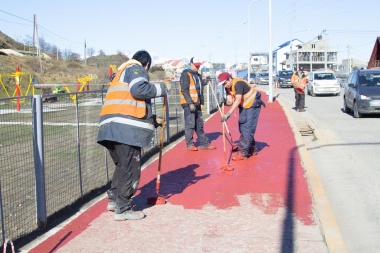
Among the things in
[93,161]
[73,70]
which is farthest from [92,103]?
[73,70]

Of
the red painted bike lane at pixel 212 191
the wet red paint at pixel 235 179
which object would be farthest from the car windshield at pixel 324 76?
the red painted bike lane at pixel 212 191

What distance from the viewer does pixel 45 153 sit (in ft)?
20.5

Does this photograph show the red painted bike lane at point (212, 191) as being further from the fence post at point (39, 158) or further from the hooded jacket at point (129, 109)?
the hooded jacket at point (129, 109)

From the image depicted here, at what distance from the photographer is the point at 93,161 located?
7.82m

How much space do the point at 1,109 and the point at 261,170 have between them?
179 inches

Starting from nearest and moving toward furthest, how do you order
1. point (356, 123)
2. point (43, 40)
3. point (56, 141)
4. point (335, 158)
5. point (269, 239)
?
point (269, 239) < point (56, 141) < point (335, 158) < point (356, 123) < point (43, 40)

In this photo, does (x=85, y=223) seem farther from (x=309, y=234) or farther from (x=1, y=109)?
(x=309, y=234)

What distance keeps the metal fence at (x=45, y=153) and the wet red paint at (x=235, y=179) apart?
3.05 ft

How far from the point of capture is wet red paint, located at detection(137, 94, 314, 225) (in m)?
6.32

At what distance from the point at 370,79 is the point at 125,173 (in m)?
14.8

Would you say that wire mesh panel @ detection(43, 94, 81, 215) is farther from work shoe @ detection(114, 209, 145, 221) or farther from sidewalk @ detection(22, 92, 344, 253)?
work shoe @ detection(114, 209, 145, 221)

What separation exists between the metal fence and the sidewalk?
43 cm

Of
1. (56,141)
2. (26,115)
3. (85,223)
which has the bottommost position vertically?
(85,223)

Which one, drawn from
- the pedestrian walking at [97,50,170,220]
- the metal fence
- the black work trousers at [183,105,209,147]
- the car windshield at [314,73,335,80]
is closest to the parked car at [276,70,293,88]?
the car windshield at [314,73,335,80]
